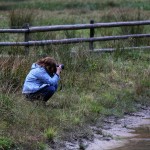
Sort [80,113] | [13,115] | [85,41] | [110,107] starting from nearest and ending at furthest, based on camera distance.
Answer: [13,115] → [80,113] → [110,107] → [85,41]

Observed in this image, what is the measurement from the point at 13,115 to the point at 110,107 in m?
3.01

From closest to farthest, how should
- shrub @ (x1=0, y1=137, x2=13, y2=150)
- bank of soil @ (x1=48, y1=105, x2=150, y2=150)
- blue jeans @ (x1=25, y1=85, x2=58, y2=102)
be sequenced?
shrub @ (x1=0, y1=137, x2=13, y2=150) < bank of soil @ (x1=48, y1=105, x2=150, y2=150) < blue jeans @ (x1=25, y1=85, x2=58, y2=102)

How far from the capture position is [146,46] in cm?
1653

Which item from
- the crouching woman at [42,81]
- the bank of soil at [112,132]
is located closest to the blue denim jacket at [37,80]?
the crouching woman at [42,81]

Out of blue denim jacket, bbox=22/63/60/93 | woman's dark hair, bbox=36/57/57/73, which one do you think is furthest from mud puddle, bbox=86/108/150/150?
woman's dark hair, bbox=36/57/57/73

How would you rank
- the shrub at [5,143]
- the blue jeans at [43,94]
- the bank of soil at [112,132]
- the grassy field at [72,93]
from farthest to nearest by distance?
the blue jeans at [43,94] → the bank of soil at [112,132] → the grassy field at [72,93] → the shrub at [5,143]

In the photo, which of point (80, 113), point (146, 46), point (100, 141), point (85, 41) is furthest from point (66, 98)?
point (146, 46)

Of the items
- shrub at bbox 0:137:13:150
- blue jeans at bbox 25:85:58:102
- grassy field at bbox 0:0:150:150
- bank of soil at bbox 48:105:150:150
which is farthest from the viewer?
blue jeans at bbox 25:85:58:102

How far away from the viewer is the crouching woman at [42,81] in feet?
33.9

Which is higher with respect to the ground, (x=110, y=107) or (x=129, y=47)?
(x=129, y=47)

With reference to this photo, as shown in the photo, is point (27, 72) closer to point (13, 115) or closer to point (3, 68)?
point (3, 68)

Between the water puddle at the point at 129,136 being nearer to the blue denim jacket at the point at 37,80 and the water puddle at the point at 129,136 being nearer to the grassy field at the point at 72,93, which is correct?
the grassy field at the point at 72,93

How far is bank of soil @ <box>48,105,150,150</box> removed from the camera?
29.8 feet

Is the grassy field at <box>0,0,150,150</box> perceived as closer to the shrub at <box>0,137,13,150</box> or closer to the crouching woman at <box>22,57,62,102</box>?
the shrub at <box>0,137,13,150</box>
